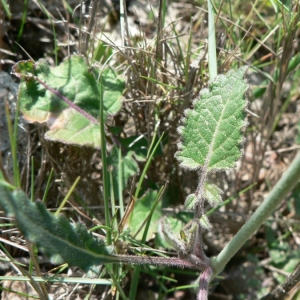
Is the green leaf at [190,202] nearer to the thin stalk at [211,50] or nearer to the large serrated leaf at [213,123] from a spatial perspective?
the large serrated leaf at [213,123]

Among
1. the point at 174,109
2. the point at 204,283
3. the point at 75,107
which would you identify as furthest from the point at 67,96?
the point at 204,283

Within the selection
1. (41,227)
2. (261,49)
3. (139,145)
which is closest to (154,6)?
(261,49)

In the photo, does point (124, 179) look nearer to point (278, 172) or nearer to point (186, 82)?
point (186, 82)

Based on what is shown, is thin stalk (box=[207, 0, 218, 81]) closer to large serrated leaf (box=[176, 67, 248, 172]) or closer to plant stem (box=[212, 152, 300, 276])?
large serrated leaf (box=[176, 67, 248, 172])

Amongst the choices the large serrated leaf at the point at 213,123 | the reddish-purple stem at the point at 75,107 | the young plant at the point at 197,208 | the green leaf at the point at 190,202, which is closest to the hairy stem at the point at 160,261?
the young plant at the point at 197,208

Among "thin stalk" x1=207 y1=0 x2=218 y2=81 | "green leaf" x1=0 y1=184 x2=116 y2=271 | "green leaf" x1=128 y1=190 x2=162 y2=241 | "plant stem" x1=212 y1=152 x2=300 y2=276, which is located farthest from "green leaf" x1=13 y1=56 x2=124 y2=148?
"plant stem" x1=212 y1=152 x2=300 y2=276

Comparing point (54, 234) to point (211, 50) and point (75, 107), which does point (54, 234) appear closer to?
point (75, 107)
